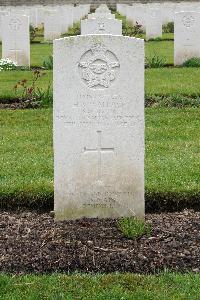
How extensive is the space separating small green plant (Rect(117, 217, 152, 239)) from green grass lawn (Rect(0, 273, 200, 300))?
0.63 meters

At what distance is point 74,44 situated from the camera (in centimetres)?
621

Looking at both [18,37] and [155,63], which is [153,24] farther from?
[155,63]

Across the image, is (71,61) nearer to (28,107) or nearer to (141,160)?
(141,160)

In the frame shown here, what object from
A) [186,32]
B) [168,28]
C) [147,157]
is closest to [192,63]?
[186,32]

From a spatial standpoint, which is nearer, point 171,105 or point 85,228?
point 85,228

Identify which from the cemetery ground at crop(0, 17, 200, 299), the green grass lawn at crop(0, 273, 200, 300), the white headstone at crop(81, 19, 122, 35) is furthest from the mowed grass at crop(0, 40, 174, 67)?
the green grass lawn at crop(0, 273, 200, 300)

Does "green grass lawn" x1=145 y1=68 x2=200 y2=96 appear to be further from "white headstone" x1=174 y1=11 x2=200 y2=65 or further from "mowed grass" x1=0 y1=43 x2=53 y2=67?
"mowed grass" x1=0 y1=43 x2=53 y2=67

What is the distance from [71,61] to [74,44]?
0.44ft

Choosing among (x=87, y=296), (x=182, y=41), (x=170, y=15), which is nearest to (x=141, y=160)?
(x=87, y=296)

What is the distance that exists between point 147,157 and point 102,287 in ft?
11.0

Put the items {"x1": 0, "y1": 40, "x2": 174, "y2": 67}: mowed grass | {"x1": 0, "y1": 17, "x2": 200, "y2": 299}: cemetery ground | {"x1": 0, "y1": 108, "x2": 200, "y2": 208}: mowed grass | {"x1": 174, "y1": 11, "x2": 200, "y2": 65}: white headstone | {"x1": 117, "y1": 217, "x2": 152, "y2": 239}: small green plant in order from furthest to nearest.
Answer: {"x1": 0, "y1": 40, "x2": 174, "y2": 67}: mowed grass
{"x1": 174, "y1": 11, "x2": 200, "y2": 65}: white headstone
{"x1": 0, "y1": 108, "x2": 200, "y2": 208}: mowed grass
{"x1": 117, "y1": 217, "x2": 152, "y2": 239}: small green plant
{"x1": 0, "y1": 17, "x2": 200, "y2": 299}: cemetery ground

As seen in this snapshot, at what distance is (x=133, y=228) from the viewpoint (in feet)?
20.1

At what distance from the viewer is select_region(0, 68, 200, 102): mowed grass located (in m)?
12.8

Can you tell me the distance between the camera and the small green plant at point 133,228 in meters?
6.09
